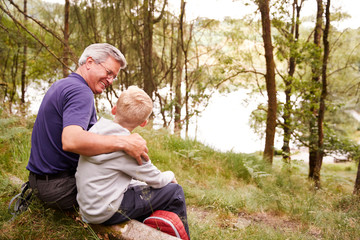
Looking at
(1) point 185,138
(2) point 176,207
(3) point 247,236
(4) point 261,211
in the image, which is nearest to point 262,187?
(4) point 261,211

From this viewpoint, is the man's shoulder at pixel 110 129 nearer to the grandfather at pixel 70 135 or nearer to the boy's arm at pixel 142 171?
the grandfather at pixel 70 135

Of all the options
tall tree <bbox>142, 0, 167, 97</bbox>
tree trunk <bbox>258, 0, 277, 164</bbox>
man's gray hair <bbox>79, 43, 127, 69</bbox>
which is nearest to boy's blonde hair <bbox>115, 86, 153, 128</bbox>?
man's gray hair <bbox>79, 43, 127, 69</bbox>

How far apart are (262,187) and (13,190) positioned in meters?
4.04

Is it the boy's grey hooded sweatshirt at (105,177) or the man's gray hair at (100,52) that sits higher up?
the man's gray hair at (100,52)

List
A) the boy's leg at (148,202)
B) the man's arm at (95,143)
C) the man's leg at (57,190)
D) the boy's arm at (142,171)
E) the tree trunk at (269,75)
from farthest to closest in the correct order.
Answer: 1. the tree trunk at (269,75)
2. the man's leg at (57,190)
3. the boy's leg at (148,202)
4. the boy's arm at (142,171)
5. the man's arm at (95,143)

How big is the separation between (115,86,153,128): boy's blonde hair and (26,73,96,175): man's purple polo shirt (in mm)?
221

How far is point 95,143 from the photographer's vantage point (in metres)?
1.75

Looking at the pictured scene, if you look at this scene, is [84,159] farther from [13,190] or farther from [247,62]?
[247,62]

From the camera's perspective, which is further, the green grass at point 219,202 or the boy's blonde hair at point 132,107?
the green grass at point 219,202

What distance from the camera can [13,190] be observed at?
277 cm

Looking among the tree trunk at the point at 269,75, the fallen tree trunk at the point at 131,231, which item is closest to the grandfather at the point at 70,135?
the fallen tree trunk at the point at 131,231

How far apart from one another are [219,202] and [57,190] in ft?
7.27

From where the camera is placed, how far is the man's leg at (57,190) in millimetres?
2088

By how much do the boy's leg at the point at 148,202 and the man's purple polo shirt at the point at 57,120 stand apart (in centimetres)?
52
